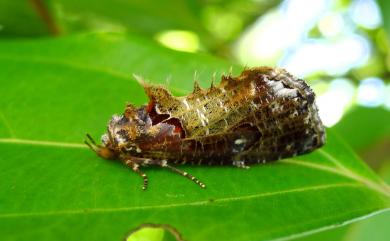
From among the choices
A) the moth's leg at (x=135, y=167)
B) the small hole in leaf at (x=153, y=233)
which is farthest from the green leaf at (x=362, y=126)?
the small hole in leaf at (x=153, y=233)

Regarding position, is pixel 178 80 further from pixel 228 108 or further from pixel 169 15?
pixel 169 15

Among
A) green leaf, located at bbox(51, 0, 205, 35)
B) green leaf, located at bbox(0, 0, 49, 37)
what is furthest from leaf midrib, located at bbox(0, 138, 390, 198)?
green leaf, located at bbox(51, 0, 205, 35)

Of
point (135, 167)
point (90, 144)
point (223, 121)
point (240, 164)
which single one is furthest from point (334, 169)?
point (90, 144)

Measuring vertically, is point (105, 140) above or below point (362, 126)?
below

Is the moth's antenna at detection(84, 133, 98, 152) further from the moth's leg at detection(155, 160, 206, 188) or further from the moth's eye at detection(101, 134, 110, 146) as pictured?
the moth's leg at detection(155, 160, 206, 188)

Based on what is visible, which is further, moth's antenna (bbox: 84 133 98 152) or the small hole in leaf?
moth's antenna (bbox: 84 133 98 152)

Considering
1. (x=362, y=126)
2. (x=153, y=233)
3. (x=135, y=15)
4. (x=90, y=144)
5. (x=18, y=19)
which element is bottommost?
(x=153, y=233)

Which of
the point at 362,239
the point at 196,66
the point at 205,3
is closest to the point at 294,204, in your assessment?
the point at 362,239

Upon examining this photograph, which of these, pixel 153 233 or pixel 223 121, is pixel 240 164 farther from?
pixel 153 233
